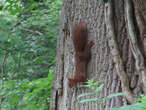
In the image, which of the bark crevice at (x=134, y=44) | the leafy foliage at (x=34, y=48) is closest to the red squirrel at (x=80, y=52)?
the bark crevice at (x=134, y=44)

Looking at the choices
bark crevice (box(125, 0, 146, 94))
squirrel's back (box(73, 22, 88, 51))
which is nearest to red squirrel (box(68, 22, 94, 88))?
squirrel's back (box(73, 22, 88, 51))

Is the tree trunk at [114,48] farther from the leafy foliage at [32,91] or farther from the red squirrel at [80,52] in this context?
the leafy foliage at [32,91]

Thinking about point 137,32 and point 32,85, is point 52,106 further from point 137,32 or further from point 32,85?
point 137,32

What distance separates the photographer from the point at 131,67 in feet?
5.35

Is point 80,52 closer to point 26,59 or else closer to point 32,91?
Result: point 32,91

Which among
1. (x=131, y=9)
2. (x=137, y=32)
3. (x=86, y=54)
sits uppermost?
(x=131, y=9)

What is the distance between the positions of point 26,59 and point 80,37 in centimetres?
216

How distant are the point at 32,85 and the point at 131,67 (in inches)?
A: 67.0

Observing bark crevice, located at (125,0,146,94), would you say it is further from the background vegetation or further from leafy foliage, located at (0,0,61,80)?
leafy foliage, located at (0,0,61,80)

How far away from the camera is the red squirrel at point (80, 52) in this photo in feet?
5.97

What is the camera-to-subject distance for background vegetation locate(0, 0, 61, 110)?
3.05m

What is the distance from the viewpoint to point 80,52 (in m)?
1.85

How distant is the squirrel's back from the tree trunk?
0.05 metres

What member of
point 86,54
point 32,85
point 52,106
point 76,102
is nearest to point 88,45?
point 86,54
